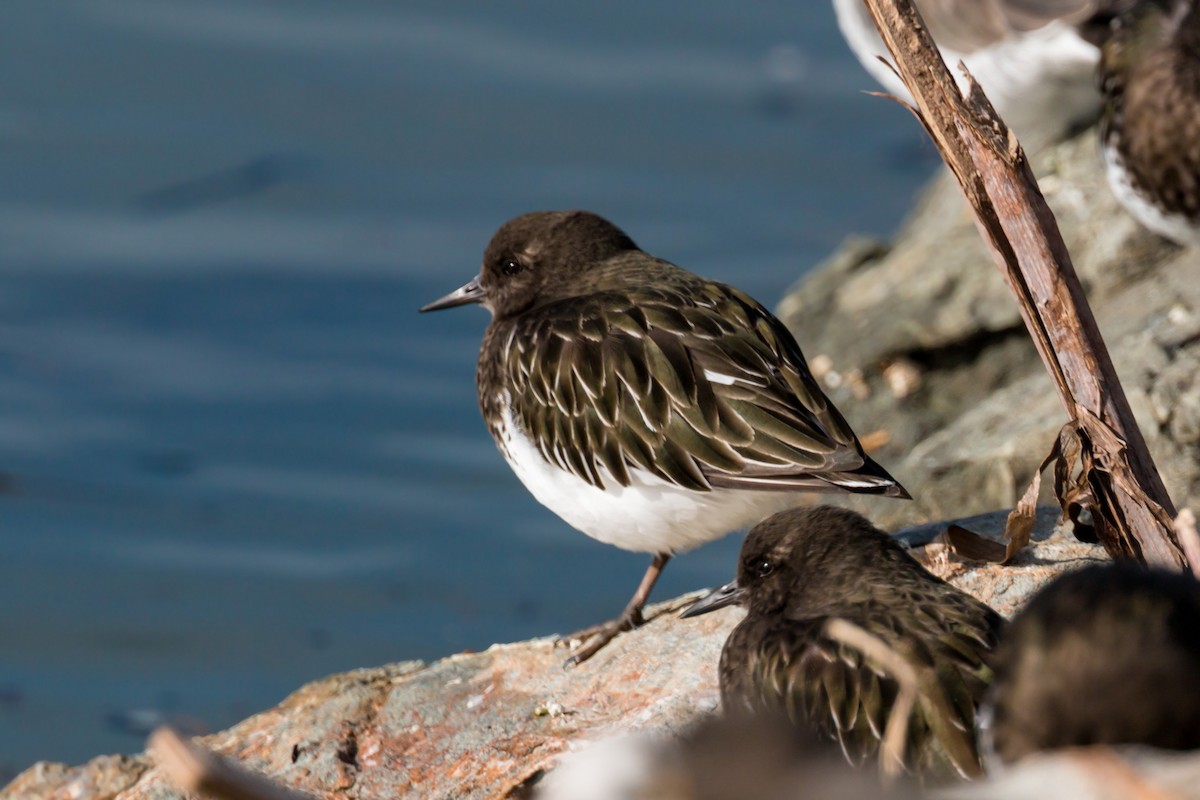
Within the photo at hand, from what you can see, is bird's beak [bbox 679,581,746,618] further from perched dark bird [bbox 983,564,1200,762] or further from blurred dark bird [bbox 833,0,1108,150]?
blurred dark bird [bbox 833,0,1108,150]

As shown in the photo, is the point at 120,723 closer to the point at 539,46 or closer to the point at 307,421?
the point at 307,421

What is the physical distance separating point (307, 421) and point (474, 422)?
2.09ft

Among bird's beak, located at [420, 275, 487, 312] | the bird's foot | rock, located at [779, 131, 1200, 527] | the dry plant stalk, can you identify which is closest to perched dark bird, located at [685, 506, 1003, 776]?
the bird's foot

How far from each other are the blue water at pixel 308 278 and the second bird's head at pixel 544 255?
1795 mm

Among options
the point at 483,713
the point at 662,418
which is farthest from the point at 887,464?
the point at 483,713

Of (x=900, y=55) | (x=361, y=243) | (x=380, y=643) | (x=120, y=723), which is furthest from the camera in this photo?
(x=361, y=243)

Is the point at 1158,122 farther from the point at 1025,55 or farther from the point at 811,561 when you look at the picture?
the point at 811,561

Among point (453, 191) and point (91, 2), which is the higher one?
point (91, 2)

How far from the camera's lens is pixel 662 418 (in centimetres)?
362

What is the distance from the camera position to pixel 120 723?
17.9 feet

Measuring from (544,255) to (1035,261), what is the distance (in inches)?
60.8

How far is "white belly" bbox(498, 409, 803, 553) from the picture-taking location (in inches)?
143

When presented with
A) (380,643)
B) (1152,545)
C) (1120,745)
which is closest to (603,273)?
(1152,545)

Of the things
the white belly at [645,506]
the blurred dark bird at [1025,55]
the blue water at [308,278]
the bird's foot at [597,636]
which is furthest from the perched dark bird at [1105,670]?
the blurred dark bird at [1025,55]
